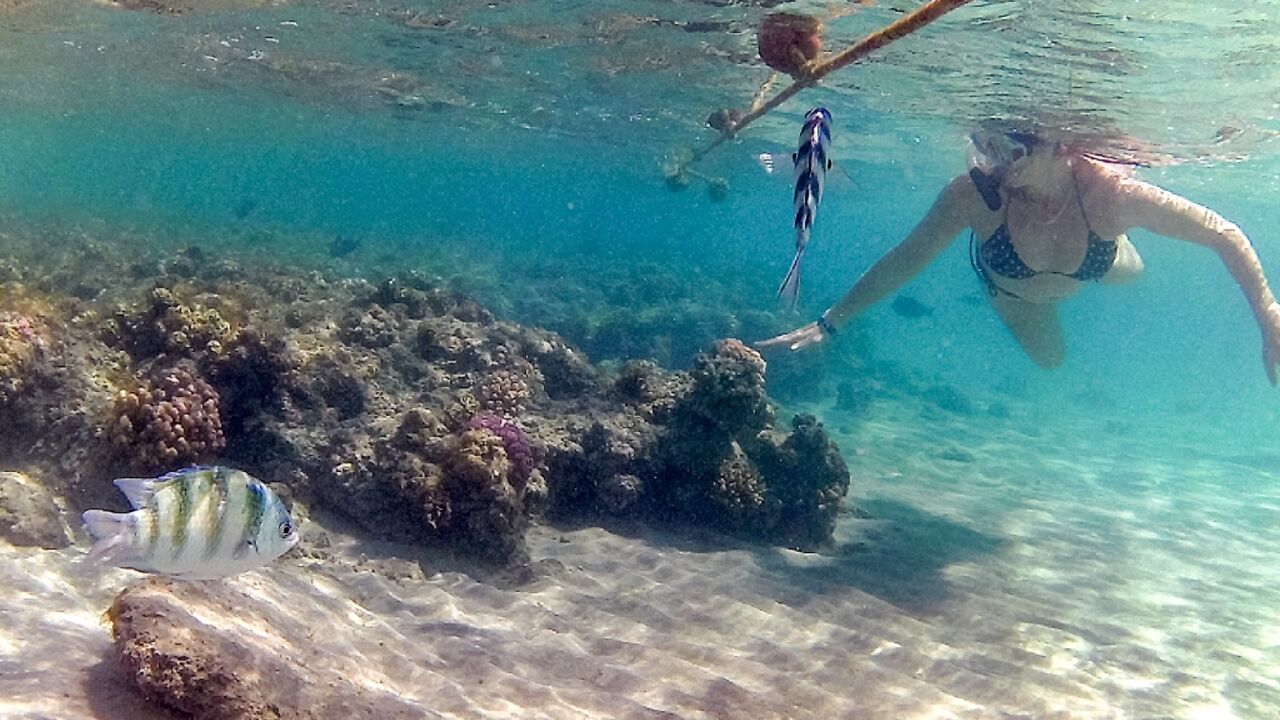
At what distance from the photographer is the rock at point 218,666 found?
3.51m

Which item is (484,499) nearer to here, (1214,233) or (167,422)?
(167,422)

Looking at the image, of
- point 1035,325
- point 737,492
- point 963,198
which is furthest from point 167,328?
point 1035,325

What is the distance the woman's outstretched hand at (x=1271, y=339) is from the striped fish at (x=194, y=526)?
7.96 metres

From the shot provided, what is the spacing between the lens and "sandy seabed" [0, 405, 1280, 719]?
15.2ft

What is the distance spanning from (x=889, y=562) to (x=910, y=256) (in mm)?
3667

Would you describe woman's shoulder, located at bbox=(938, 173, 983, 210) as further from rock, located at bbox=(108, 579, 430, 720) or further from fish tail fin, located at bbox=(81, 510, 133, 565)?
fish tail fin, located at bbox=(81, 510, 133, 565)

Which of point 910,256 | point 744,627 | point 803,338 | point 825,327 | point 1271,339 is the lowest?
point 744,627

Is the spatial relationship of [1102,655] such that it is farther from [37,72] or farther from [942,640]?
[37,72]

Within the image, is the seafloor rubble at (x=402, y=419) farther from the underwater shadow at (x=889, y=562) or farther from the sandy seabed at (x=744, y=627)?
the underwater shadow at (x=889, y=562)

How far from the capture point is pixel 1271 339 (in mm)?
6824

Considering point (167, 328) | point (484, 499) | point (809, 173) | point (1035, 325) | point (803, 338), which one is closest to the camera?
point (809, 173)

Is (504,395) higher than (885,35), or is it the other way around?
(885,35)

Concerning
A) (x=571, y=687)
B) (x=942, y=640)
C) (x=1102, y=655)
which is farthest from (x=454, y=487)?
(x=1102, y=655)

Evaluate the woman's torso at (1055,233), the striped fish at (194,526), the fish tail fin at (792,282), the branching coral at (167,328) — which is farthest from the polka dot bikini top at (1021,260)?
the branching coral at (167,328)
